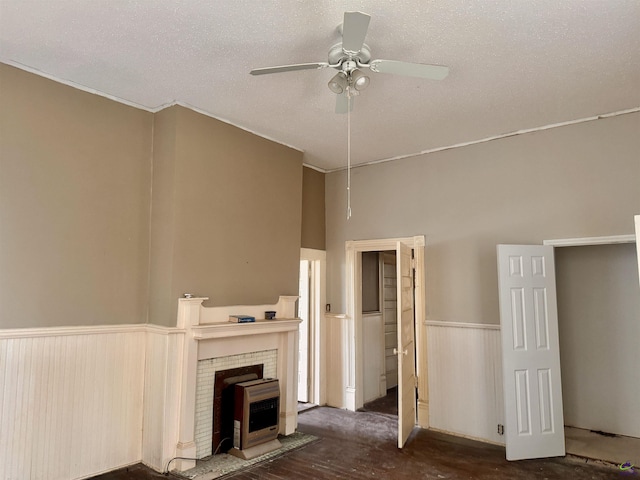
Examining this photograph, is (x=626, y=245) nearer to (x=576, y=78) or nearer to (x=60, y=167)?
(x=576, y=78)

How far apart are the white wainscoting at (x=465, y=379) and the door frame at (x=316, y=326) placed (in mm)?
1422

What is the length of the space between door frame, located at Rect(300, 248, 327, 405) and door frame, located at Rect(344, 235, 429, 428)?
0.32 m

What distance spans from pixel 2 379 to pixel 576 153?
502 centimetres

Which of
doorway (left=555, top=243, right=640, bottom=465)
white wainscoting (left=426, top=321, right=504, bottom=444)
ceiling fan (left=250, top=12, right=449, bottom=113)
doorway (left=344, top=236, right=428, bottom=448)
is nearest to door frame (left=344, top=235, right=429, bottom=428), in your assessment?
doorway (left=344, top=236, right=428, bottom=448)

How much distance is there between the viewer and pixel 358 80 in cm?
268

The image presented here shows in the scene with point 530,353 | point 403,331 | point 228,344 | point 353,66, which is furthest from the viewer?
point 403,331

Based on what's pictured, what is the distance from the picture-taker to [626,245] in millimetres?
4285

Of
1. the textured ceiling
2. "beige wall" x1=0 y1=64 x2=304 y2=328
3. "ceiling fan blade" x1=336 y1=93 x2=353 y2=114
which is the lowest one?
"beige wall" x1=0 y1=64 x2=304 y2=328

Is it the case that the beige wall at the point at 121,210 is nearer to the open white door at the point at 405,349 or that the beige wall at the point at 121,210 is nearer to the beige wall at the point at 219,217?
the beige wall at the point at 219,217

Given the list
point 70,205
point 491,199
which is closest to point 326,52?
point 70,205

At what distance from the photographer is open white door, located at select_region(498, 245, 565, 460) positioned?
3832 mm

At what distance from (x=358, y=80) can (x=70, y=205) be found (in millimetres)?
2393

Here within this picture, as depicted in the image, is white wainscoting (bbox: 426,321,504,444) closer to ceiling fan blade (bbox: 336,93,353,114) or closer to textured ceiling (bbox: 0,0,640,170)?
textured ceiling (bbox: 0,0,640,170)

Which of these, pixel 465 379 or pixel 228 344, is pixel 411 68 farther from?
pixel 465 379
